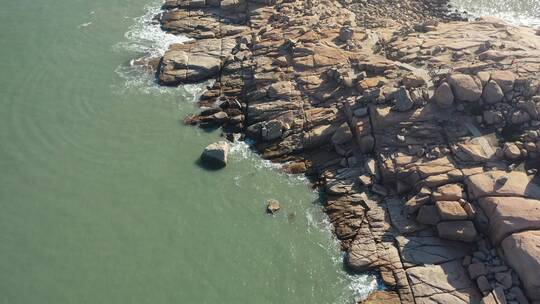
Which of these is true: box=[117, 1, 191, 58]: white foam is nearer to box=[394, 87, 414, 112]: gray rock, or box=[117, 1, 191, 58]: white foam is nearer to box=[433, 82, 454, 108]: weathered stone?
box=[394, 87, 414, 112]: gray rock

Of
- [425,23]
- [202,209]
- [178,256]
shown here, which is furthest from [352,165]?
[425,23]

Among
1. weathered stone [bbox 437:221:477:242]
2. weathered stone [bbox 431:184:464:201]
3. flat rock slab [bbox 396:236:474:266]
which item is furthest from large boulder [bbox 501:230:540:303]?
weathered stone [bbox 431:184:464:201]

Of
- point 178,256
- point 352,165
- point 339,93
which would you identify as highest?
point 339,93

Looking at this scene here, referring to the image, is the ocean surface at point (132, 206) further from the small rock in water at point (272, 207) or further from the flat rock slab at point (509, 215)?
the flat rock slab at point (509, 215)

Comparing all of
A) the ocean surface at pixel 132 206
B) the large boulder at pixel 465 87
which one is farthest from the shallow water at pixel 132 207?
the large boulder at pixel 465 87

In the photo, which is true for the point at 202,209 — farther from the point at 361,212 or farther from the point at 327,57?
the point at 327,57

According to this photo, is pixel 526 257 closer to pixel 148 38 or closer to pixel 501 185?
pixel 501 185

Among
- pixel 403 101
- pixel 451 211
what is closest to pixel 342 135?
pixel 403 101
